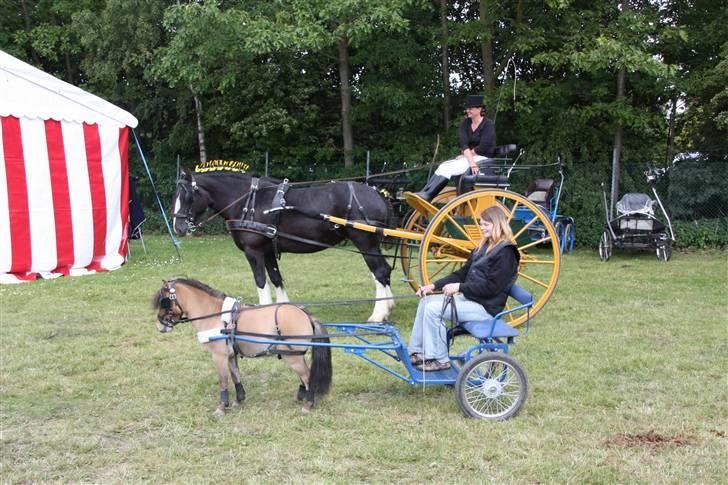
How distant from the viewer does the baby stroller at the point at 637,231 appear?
12890 mm

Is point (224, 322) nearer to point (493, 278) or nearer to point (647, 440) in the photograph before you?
point (493, 278)

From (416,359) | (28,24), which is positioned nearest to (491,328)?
(416,359)

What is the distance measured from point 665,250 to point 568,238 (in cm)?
195

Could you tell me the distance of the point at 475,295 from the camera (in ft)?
16.0

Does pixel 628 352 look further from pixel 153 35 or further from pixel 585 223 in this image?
pixel 153 35

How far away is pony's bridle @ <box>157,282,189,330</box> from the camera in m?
4.73

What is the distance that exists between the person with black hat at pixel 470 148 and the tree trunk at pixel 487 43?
29.0 ft

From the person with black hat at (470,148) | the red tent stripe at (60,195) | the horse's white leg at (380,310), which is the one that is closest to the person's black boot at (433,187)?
the person with black hat at (470,148)

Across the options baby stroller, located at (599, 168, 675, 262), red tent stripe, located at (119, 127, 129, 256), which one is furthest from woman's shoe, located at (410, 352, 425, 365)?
baby stroller, located at (599, 168, 675, 262)

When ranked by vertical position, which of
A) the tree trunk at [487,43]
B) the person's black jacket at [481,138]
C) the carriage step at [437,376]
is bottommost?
the carriage step at [437,376]

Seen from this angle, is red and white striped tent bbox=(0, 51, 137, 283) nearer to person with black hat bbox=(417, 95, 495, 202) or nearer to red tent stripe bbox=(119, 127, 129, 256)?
red tent stripe bbox=(119, 127, 129, 256)

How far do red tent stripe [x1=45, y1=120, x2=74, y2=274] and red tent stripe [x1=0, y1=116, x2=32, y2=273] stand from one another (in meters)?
0.41

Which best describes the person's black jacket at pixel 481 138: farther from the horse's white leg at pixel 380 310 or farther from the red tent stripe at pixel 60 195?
the red tent stripe at pixel 60 195

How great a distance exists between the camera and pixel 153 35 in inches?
691
